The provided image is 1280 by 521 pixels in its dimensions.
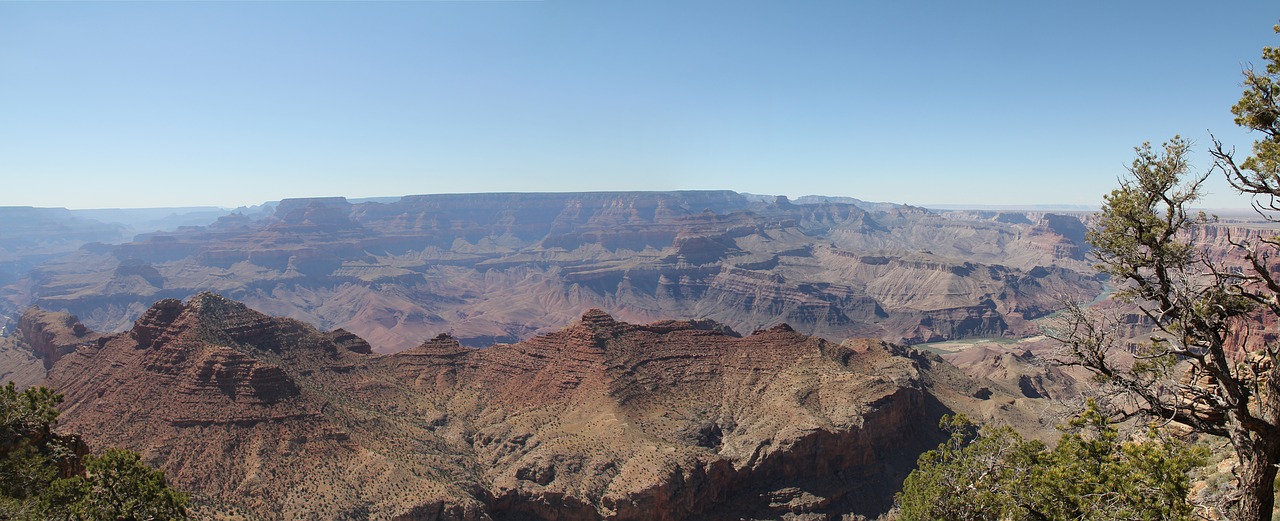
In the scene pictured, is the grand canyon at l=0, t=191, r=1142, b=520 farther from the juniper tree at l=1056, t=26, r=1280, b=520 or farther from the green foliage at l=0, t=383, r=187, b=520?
the juniper tree at l=1056, t=26, r=1280, b=520

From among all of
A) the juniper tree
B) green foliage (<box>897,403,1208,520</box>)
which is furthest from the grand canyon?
the juniper tree

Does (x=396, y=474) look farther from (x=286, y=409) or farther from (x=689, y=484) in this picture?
(x=689, y=484)

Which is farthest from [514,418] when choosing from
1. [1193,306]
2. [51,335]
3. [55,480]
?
[51,335]

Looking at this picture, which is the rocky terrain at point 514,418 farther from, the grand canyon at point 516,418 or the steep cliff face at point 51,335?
the steep cliff face at point 51,335

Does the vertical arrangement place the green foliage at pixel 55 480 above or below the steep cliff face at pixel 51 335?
above

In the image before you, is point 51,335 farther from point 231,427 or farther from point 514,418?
point 514,418

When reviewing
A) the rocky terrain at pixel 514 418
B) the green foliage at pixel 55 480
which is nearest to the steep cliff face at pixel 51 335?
the rocky terrain at pixel 514 418
